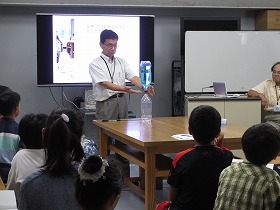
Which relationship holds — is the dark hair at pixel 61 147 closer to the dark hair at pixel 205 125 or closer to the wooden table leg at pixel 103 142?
the dark hair at pixel 205 125

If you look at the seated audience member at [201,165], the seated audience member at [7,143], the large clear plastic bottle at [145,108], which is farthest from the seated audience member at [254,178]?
the large clear plastic bottle at [145,108]

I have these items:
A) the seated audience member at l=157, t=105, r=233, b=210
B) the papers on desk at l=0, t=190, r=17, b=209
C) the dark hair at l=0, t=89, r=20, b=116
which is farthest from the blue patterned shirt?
the dark hair at l=0, t=89, r=20, b=116

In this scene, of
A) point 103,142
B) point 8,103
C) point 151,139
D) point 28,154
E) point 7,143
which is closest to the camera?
point 28,154

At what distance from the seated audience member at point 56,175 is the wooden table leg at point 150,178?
4.91ft

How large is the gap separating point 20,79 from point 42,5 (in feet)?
3.34

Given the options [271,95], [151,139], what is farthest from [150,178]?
[271,95]

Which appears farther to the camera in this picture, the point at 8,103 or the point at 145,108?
the point at 145,108

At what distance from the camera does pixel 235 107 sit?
6129mm

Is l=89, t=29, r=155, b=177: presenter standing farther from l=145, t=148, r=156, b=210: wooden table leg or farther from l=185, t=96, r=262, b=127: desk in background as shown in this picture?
l=145, t=148, r=156, b=210: wooden table leg

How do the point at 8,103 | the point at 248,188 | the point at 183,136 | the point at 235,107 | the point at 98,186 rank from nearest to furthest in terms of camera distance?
1. the point at 98,186
2. the point at 248,188
3. the point at 8,103
4. the point at 183,136
5. the point at 235,107

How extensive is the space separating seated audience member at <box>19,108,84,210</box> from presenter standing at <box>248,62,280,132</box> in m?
3.93

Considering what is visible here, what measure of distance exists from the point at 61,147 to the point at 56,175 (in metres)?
0.12

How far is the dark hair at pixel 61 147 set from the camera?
196 cm

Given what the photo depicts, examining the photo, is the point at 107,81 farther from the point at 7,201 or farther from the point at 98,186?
the point at 98,186
